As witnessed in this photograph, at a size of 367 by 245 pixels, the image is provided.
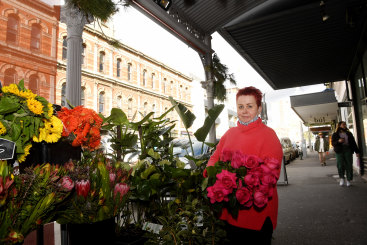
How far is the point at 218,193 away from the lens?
1.24 meters

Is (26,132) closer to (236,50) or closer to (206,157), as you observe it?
(206,157)

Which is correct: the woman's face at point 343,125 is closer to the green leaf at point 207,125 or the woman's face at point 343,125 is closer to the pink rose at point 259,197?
the green leaf at point 207,125

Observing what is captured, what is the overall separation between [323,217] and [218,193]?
A: 4018 millimetres

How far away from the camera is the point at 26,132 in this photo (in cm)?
111

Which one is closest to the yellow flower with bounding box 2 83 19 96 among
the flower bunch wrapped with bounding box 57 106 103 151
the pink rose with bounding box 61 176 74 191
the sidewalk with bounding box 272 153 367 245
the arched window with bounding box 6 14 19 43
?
the flower bunch wrapped with bounding box 57 106 103 151

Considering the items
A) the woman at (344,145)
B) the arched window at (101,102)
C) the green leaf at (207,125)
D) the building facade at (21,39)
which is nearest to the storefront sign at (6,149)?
the green leaf at (207,125)

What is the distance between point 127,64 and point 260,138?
24.0 meters

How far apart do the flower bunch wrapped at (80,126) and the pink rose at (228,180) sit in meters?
0.78

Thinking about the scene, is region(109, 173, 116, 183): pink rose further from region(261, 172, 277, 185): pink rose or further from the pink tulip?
region(261, 172, 277, 185): pink rose

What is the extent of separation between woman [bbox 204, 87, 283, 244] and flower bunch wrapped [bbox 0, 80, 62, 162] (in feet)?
3.45

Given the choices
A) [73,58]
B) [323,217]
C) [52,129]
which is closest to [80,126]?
[52,129]

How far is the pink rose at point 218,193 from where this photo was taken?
1226 millimetres

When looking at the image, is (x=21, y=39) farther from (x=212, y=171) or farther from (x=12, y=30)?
(x=212, y=171)

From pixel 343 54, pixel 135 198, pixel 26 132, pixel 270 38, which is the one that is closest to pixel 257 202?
pixel 135 198
